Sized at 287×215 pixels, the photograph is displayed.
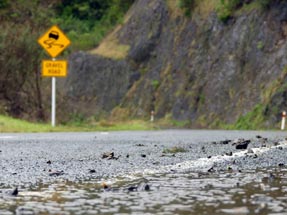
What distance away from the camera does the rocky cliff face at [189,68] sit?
34062 mm

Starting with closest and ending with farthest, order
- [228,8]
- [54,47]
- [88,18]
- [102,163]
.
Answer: [102,163] → [54,47] → [228,8] → [88,18]

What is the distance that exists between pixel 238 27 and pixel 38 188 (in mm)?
31732

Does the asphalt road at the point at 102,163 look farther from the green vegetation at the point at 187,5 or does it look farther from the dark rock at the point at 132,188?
the green vegetation at the point at 187,5

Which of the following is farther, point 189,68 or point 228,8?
point 189,68

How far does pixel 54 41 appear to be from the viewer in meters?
24.8

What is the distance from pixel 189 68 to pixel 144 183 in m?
35.1

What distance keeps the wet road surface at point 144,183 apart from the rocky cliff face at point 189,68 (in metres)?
21.1

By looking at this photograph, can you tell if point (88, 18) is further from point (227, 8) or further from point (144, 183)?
point (144, 183)

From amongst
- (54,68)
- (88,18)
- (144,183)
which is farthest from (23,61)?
(88,18)

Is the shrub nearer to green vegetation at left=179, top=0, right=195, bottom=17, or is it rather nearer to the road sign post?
green vegetation at left=179, top=0, right=195, bottom=17

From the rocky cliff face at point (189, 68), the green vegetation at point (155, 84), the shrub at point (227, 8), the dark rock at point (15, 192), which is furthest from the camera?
the green vegetation at point (155, 84)

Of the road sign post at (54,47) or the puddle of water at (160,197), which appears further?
the road sign post at (54,47)

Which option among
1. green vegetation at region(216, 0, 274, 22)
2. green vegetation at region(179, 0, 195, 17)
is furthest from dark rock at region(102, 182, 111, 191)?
green vegetation at region(179, 0, 195, 17)

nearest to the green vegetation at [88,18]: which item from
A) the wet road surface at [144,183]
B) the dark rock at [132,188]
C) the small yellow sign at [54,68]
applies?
the small yellow sign at [54,68]
